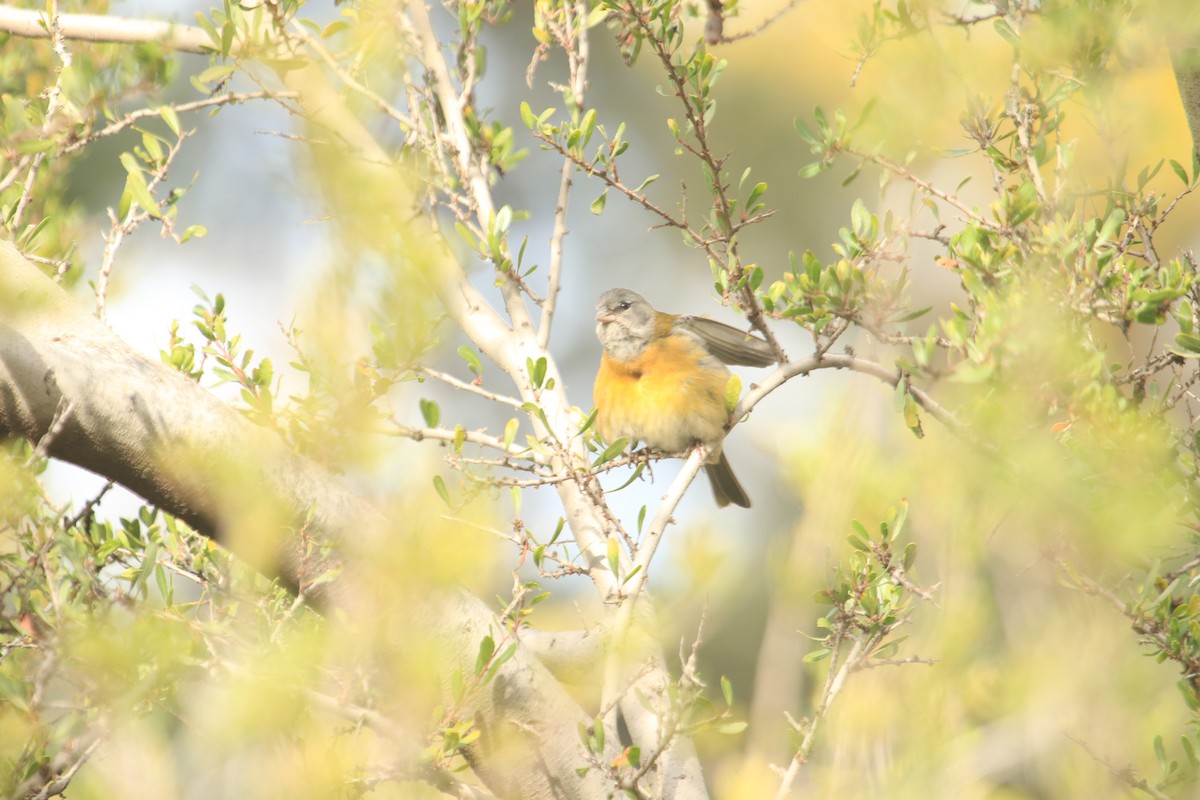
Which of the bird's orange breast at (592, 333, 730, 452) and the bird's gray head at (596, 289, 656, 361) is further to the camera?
the bird's gray head at (596, 289, 656, 361)

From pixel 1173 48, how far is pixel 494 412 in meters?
9.06

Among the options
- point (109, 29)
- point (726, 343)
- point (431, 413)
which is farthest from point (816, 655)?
point (109, 29)

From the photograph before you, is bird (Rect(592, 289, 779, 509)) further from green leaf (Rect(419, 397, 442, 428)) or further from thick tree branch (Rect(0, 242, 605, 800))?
thick tree branch (Rect(0, 242, 605, 800))

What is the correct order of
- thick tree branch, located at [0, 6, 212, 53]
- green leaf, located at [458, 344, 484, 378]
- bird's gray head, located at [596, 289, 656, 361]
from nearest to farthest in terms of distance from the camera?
Result: thick tree branch, located at [0, 6, 212, 53], green leaf, located at [458, 344, 484, 378], bird's gray head, located at [596, 289, 656, 361]

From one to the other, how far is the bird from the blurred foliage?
4.96 ft

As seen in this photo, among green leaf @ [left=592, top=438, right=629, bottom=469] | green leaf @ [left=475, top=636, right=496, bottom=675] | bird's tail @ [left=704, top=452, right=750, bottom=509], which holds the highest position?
green leaf @ [left=592, top=438, right=629, bottom=469]

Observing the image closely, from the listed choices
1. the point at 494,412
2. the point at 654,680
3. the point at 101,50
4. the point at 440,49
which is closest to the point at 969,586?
the point at 654,680

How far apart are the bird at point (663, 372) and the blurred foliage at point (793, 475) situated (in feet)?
4.96

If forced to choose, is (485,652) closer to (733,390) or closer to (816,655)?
(816,655)

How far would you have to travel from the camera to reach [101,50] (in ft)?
11.7

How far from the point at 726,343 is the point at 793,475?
2258mm

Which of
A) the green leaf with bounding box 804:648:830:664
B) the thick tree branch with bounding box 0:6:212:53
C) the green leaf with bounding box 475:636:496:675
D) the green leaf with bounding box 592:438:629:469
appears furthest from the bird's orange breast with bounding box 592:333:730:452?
the green leaf with bounding box 475:636:496:675

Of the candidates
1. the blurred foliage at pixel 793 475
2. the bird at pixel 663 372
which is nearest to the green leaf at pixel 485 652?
the blurred foliage at pixel 793 475

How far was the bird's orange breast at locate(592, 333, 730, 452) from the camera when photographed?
4621 millimetres
